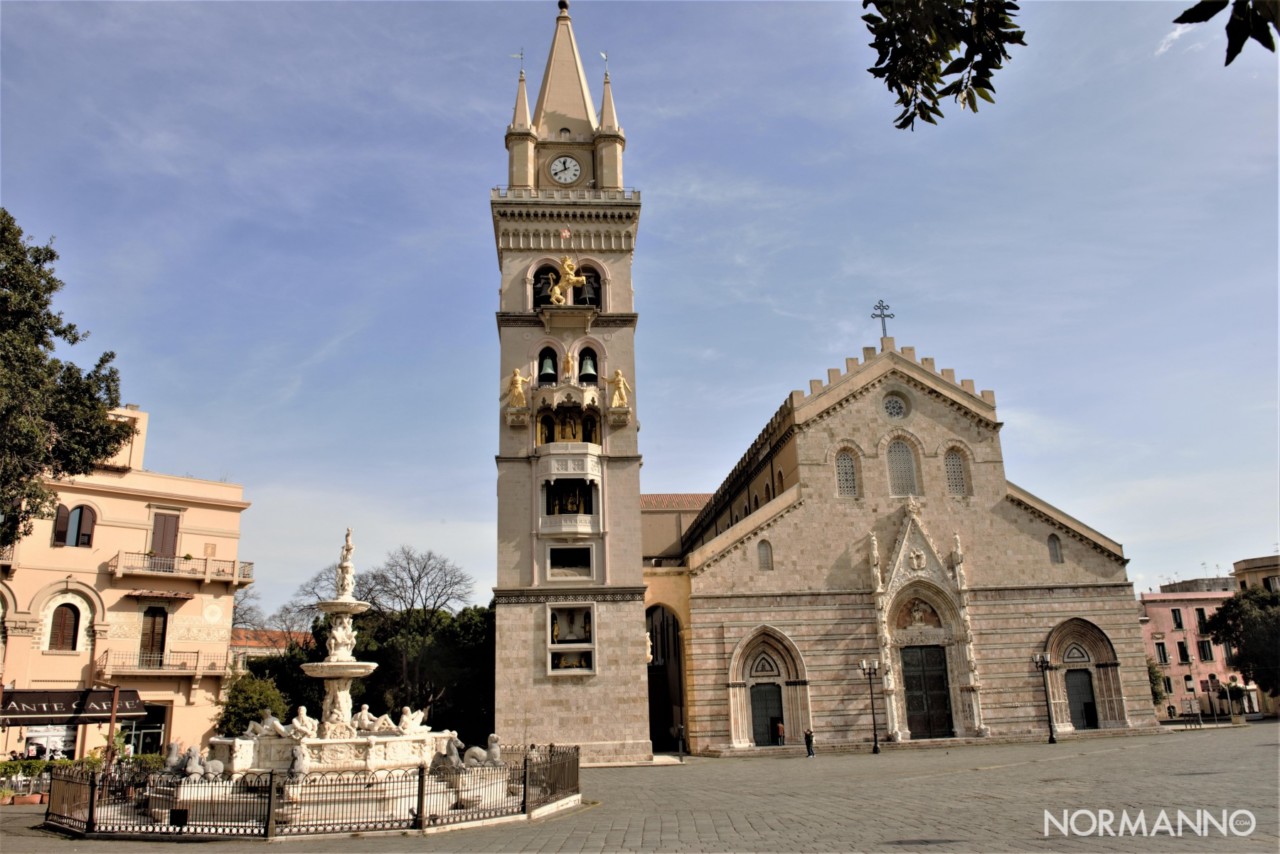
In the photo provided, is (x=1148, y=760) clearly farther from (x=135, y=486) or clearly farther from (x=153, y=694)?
(x=135, y=486)

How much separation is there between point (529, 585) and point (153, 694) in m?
13.7

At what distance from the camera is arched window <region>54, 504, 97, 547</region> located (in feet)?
103

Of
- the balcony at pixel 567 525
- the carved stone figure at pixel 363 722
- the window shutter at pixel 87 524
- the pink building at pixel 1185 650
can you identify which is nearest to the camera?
the carved stone figure at pixel 363 722

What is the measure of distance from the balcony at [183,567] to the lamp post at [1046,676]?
31.6 metres

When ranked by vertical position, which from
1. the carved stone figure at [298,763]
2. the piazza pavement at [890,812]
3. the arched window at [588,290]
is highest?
the arched window at [588,290]

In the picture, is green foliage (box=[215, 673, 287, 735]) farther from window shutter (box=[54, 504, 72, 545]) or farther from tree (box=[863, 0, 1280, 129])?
tree (box=[863, 0, 1280, 129])

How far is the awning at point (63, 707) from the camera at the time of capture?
27438 millimetres

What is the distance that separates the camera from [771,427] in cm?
4303

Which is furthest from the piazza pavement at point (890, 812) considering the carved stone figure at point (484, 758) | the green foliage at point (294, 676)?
the green foliage at point (294, 676)

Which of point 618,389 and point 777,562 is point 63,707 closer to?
point 618,389

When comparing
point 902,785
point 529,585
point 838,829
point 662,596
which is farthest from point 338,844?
point 662,596

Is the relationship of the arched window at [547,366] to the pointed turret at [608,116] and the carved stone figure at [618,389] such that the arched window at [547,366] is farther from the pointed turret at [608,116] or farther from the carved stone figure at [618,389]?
the pointed turret at [608,116]

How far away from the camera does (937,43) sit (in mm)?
5559

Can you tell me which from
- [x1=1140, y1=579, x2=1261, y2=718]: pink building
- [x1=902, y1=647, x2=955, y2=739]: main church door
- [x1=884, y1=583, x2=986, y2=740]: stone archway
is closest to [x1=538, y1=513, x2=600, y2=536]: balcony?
[x1=884, y1=583, x2=986, y2=740]: stone archway
